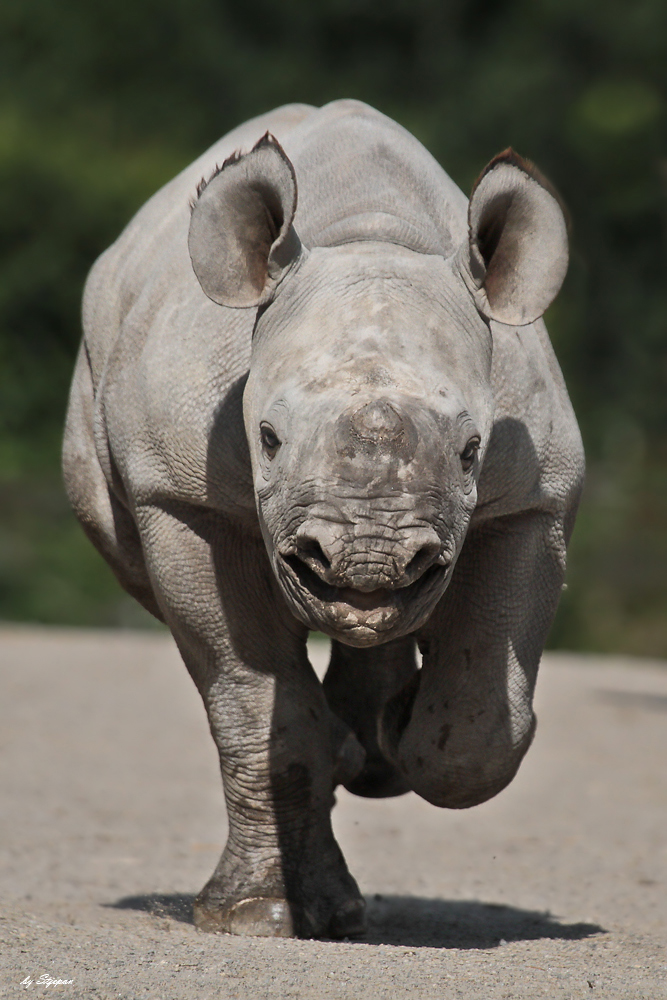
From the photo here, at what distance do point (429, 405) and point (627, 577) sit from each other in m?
17.7

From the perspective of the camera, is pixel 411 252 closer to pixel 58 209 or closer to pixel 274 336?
pixel 274 336

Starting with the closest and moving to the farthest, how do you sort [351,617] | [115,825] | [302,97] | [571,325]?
[351,617], [115,825], [571,325], [302,97]

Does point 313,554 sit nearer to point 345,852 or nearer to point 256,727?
point 256,727

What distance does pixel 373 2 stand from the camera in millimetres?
25594

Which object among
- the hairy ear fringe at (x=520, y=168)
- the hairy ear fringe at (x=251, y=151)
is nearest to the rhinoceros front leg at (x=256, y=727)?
the hairy ear fringe at (x=251, y=151)

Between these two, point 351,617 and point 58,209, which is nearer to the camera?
point 351,617

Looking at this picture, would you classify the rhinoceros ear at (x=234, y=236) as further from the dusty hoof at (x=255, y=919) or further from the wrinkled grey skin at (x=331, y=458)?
the dusty hoof at (x=255, y=919)

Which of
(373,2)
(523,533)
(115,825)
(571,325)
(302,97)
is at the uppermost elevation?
(373,2)

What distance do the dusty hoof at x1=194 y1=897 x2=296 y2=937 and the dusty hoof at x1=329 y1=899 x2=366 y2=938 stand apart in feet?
0.50

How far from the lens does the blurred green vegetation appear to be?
20547 millimetres

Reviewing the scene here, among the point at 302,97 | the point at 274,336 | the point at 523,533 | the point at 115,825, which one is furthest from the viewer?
the point at 302,97

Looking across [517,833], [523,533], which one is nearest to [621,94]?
[517,833]

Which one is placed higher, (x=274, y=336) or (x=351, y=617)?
(x=274, y=336)

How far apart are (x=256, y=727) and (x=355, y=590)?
1.27 meters
